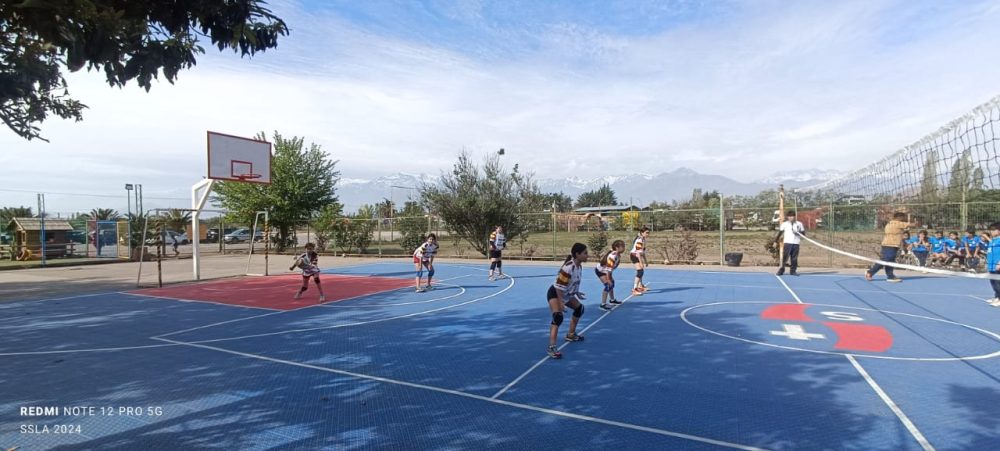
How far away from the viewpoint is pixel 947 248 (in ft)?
53.5

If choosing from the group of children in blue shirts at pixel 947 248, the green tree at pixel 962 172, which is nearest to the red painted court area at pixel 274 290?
the green tree at pixel 962 172

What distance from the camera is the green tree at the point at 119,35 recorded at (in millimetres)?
3031

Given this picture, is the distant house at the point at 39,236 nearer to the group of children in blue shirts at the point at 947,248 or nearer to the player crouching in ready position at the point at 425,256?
→ the player crouching in ready position at the point at 425,256

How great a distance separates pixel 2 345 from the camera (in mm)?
8375

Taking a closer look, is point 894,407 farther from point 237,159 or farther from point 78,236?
point 78,236

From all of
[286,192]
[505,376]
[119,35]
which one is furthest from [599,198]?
[119,35]

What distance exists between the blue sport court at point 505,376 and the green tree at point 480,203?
46.6 feet

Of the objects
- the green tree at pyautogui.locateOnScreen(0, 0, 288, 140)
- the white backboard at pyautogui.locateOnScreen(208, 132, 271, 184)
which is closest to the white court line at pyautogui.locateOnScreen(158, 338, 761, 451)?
the green tree at pyautogui.locateOnScreen(0, 0, 288, 140)

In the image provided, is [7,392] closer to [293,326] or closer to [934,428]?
[293,326]

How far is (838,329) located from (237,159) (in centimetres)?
1902

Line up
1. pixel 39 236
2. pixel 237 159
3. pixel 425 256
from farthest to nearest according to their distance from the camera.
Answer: pixel 39 236, pixel 237 159, pixel 425 256

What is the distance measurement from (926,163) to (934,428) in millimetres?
9031

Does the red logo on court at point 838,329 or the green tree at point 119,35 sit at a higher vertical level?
the green tree at point 119,35

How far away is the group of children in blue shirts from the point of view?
1538 cm
